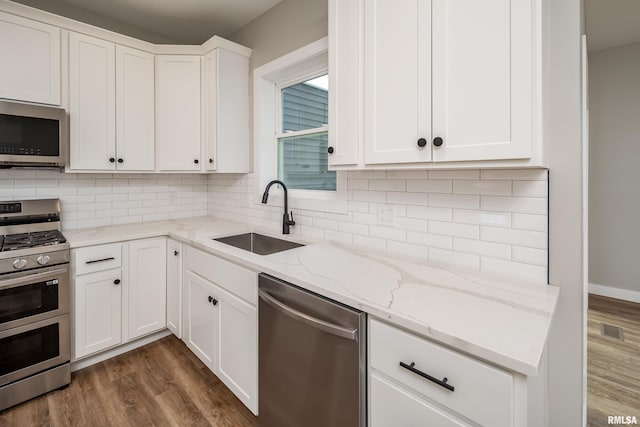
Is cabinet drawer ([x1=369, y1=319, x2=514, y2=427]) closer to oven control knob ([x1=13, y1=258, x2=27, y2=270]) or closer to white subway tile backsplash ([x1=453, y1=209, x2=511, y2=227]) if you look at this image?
white subway tile backsplash ([x1=453, y1=209, x2=511, y2=227])

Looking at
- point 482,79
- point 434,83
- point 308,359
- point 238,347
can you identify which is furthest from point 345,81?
point 238,347

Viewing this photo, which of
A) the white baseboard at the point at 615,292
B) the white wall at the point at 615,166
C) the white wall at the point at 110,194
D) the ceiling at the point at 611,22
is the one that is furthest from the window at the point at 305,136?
the white baseboard at the point at 615,292

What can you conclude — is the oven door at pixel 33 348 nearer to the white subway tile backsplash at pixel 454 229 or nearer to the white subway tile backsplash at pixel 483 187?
the white subway tile backsplash at pixel 454 229

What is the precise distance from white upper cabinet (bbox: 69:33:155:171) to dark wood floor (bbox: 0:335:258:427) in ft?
4.82

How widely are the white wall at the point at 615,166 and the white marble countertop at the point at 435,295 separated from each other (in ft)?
10.8

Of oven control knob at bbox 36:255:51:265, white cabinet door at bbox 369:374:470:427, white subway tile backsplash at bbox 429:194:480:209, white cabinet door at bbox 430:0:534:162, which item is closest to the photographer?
white cabinet door at bbox 369:374:470:427

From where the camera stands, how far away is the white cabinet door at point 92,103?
223 cm

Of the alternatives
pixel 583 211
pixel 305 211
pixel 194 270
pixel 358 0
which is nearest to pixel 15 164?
pixel 194 270

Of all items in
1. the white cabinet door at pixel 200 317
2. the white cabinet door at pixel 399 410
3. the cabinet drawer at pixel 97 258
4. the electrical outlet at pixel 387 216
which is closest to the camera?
the white cabinet door at pixel 399 410

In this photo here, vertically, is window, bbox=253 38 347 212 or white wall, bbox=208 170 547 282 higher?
window, bbox=253 38 347 212

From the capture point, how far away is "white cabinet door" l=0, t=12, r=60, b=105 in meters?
1.95

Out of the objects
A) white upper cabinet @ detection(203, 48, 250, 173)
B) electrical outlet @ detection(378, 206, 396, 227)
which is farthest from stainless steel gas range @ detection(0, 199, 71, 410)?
electrical outlet @ detection(378, 206, 396, 227)

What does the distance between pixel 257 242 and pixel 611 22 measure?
3.70 meters

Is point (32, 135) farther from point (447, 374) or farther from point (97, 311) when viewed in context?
point (447, 374)
